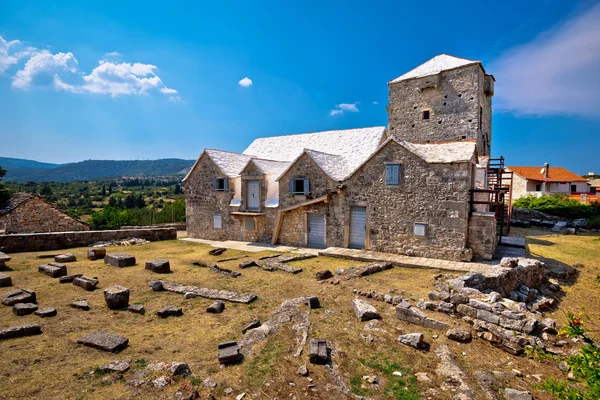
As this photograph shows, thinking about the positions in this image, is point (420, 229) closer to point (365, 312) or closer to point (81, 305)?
point (365, 312)

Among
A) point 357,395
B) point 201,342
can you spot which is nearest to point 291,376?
point 357,395

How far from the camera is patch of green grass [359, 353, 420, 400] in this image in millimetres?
6270

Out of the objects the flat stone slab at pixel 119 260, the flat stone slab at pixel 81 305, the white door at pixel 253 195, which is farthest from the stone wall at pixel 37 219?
the flat stone slab at pixel 81 305

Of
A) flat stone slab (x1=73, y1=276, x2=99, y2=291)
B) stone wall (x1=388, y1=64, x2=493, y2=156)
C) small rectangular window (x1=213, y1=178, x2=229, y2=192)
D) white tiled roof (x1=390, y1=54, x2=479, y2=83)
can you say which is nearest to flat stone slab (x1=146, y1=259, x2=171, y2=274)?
flat stone slab (x1=73, y1=276, x2=99, y2=291)

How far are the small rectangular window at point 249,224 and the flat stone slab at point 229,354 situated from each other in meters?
16.9

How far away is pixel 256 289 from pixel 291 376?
6.23 m

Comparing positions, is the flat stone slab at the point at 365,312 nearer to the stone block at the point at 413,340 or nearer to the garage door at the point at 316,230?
the stone block at the point at 413,340

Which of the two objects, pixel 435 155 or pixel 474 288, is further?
pixel 435 155

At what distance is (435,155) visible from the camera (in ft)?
57.2

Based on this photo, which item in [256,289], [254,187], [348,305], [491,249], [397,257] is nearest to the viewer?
[348,305]

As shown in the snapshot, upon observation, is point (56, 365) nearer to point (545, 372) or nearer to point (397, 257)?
point (545, 372)

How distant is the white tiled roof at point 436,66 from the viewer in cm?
2773

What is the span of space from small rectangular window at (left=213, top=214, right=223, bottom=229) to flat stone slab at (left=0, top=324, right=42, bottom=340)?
56.0 ft

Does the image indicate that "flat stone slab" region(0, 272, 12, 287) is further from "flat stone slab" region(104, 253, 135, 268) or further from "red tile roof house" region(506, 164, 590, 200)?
"red tile roof house" region(506, 164, 590, 200)
